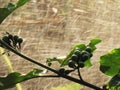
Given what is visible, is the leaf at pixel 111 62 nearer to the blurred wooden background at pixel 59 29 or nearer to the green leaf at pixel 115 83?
the green leaf at pixel 115 83

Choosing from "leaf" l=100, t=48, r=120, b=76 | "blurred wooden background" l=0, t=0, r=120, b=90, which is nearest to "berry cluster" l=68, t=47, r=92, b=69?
"leaf" l=100, t=48, r=120, b=76

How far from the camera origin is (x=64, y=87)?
1483 millimetres

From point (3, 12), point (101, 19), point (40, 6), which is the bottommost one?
point (101, 19)

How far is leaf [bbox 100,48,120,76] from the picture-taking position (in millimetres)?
826

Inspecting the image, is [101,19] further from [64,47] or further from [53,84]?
[53,84]

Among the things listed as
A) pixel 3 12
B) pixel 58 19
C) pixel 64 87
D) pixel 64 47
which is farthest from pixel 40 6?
pixel 3 12

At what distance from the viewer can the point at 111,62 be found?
84 centimetres

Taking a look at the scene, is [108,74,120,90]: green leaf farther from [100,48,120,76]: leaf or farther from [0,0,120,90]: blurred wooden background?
[0,0,120,90]: blurred wooden background

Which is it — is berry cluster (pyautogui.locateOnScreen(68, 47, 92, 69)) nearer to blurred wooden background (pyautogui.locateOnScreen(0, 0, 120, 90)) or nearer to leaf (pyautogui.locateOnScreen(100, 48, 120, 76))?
leaf (pyautogui.locateOnScreen(100, 48, 120, 76))

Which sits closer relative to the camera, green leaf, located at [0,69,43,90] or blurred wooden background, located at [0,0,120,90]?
green leaf, located at [0,69,43,90]

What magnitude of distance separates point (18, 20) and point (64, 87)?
0.37 m

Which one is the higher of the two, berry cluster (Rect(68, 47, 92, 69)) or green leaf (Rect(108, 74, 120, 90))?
berry cluster (Rect(68, 47, 92, 69))

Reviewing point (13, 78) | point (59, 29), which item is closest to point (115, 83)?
point (13, 78)

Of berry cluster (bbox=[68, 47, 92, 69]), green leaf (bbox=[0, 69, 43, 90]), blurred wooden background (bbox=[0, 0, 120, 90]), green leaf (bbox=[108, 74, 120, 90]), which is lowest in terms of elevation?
blurred wooden background (bbox=[0, 0, 120, 90])
